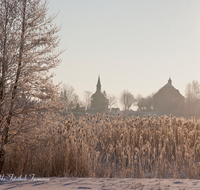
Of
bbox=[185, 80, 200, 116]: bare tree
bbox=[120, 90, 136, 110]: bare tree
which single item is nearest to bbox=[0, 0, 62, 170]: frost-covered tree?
bbox=[185, 80, 200, 116]: bare tree

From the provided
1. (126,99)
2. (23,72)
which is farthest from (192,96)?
(23,72)

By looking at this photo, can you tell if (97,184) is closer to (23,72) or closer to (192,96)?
(23,72)

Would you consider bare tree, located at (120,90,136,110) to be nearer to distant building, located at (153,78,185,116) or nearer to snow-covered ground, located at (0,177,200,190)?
distant building, located at (153,78,185,116)

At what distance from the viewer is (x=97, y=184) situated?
14.3 feet

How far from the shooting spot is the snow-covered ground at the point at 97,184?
13.7ft

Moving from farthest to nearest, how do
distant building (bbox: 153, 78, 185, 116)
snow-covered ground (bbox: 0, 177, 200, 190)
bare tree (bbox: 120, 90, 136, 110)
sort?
bare tree (bbox: 120, 90, 136, 110) < distant building (bbox: 153, 78, 185, 116) < snow-covered ground (bbox: 0, 177, 200, 190)

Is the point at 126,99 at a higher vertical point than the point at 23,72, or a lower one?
higher

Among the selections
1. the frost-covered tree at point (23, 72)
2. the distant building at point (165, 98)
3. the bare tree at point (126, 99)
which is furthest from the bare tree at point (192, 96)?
the frost-covered tree at point (23, 72)

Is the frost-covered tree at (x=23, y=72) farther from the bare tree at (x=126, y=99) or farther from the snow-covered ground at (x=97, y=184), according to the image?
the bare tree at (x=126, y=99)

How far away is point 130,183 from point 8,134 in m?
3.02

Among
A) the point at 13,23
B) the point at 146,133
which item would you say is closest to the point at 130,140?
the point at 146,133

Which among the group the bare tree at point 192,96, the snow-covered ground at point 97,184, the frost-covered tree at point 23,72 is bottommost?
the snow-covered ground at point 97,184

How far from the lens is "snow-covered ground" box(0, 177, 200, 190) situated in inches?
164

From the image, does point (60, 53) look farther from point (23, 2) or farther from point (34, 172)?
point (34, 172)
